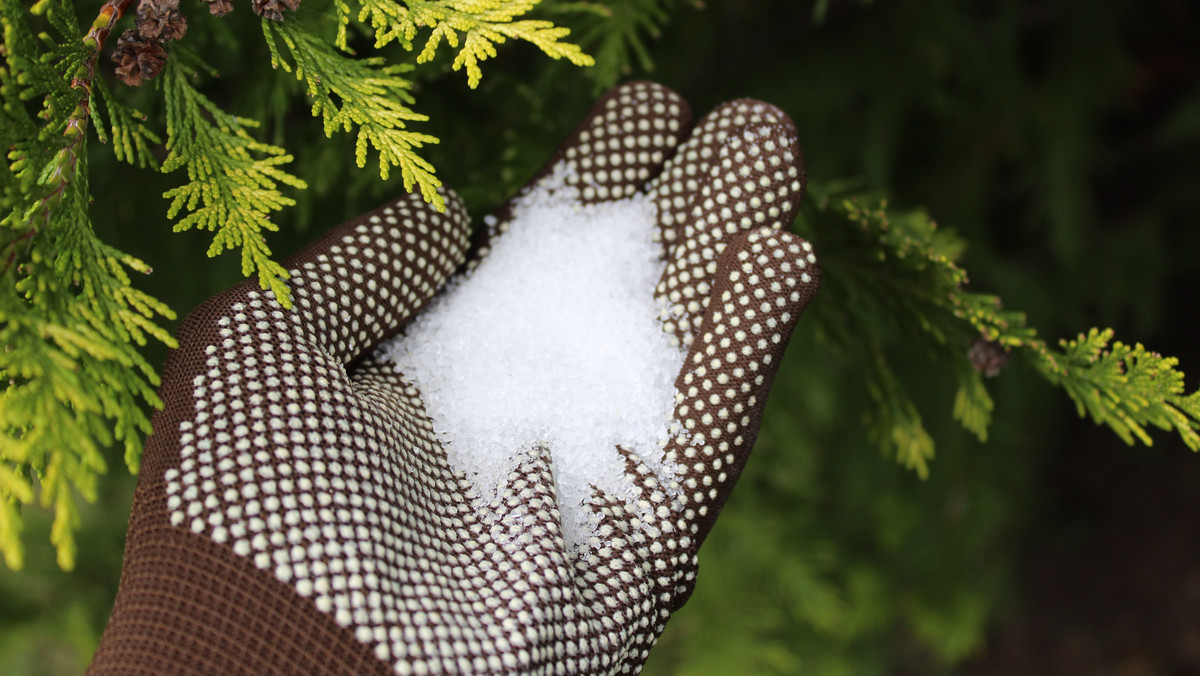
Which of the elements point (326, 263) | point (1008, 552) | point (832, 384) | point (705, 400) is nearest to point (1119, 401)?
point (705, 400)

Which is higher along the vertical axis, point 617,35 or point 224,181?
point 617,35

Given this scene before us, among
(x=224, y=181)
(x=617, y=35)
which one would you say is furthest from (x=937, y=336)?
(x=224, y=181)

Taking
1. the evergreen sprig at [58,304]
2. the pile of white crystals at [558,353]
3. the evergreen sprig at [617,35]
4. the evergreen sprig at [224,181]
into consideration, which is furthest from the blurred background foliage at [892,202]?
the evergreen sprig at [58,304]

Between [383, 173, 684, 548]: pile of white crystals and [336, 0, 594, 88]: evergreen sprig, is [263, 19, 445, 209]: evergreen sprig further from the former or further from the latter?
[383, 173, 684, 548]: pile of white crystals

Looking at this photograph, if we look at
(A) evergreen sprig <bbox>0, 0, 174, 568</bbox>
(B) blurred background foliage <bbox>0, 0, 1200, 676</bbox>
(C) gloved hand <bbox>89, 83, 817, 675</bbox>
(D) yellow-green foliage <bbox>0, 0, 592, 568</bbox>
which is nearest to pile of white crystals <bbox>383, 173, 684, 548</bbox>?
(C) gloved hand <bbox>89, 83, 817, 675</bbox>

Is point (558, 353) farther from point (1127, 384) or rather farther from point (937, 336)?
point (1127, 384)

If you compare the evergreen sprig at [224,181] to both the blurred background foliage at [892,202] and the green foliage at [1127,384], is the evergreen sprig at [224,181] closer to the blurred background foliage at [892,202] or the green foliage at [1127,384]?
the blurred background foliage at [892,202]
